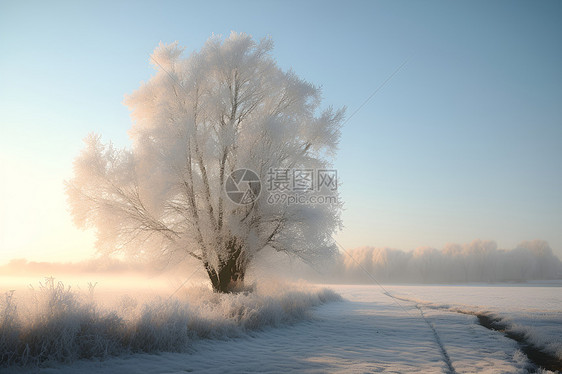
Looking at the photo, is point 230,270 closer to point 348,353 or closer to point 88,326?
point 348,353

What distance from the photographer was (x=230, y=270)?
13.7m

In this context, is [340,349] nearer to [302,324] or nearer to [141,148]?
[302,324]

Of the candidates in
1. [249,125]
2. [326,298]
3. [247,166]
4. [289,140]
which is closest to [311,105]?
[289,140]

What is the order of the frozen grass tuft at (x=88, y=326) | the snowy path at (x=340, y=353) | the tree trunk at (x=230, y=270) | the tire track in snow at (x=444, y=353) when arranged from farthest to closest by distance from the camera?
the tree trunk at (x=230, y=270), the tire track in snow at (x=444, y=353), the snowy path at (x=340, y=353), the frozen grass tuft at (x=88, y=326)

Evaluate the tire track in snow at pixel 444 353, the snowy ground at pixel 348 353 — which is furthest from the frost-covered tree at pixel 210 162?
the tire track in snow at pixel 444 353

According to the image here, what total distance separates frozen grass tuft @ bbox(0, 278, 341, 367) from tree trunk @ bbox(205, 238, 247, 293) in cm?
413

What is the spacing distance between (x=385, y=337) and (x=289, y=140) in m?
8.33

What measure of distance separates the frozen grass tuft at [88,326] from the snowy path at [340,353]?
0.40 metres

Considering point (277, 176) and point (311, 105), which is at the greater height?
point (311, 105)

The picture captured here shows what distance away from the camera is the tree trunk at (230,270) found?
1334cm

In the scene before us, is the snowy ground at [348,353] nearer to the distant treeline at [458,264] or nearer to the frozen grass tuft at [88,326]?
the frozen grass tuft at [88,326]

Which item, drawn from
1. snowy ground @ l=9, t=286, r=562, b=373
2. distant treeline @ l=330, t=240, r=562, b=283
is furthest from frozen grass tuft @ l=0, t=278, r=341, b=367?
distant treeline @ l=330, t=240, r=562, b=283

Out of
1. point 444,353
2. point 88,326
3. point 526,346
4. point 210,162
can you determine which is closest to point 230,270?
point 210,162

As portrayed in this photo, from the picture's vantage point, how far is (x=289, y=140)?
13.7 meters
